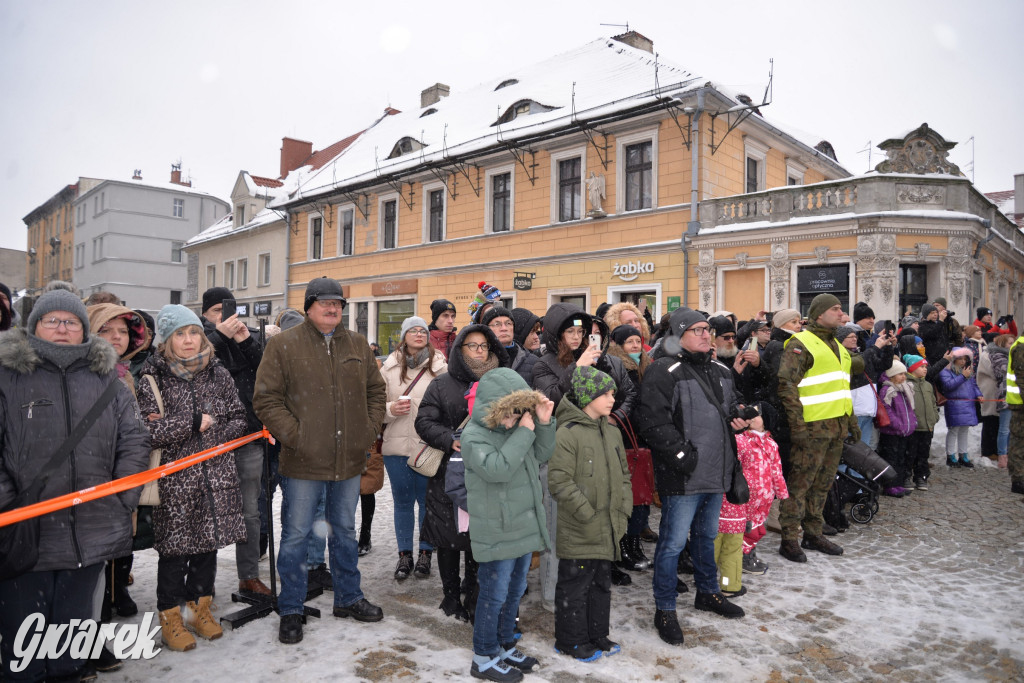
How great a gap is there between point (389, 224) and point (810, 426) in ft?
65.2

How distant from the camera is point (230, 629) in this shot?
12.8ft

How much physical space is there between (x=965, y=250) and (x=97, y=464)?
16256mm

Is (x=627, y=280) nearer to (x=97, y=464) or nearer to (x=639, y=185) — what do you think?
(x=639, y=185)

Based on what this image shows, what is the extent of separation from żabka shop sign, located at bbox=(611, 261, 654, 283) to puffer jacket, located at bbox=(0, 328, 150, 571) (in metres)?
14.2

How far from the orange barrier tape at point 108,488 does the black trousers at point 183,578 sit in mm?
533

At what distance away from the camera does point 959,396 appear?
28.4 feet

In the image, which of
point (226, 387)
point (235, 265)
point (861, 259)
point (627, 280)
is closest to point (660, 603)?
point (226, 387)

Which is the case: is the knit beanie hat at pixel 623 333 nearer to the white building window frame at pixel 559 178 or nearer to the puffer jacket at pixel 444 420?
the puffer jacket at pixel 444 420

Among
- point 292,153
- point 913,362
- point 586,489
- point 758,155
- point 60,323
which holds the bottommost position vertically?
point 586,489

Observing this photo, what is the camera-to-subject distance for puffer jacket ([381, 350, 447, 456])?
491 cm

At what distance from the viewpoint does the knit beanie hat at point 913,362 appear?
7.88 metres

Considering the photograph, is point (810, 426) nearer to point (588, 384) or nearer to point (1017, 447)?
point (588, 384)

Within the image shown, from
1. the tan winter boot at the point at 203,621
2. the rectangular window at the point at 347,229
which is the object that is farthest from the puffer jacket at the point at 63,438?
the rectangular window at the point at 347,229

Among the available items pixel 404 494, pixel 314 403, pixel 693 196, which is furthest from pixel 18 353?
pixel 693 196
